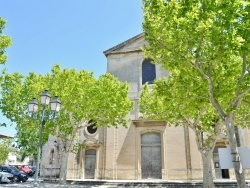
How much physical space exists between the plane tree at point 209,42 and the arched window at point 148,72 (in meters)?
13.1

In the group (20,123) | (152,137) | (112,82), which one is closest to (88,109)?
(112,82)

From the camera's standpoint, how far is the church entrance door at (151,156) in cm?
2062

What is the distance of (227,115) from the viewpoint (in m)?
8.66

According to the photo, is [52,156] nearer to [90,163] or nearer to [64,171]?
[90,163]

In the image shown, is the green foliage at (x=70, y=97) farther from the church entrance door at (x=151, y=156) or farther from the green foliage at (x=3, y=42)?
the church entrance door at (x=151, y=156)

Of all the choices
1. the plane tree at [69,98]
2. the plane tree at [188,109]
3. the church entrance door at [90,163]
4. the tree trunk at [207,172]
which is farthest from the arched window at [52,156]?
the tree trunk at [207,172]

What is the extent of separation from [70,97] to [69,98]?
95 millimetres

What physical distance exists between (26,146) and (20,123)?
24312mm

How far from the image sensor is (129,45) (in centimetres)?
2480

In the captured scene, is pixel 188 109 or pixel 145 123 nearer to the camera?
pixel 188 109

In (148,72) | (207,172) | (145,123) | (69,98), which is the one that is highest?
(148,72)

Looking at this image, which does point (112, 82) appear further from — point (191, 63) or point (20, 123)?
point (191, 63)

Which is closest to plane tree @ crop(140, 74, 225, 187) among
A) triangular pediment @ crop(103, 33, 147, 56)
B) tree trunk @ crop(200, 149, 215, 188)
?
tree trunk @ crop(200, 149, 215, 188)

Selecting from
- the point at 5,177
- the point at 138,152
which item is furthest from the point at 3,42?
the point at 138,152
